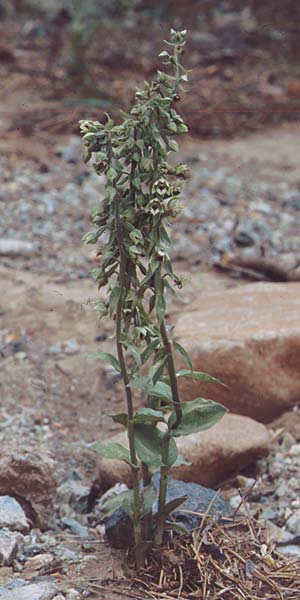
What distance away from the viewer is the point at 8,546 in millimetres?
1952

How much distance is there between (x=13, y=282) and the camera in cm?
354

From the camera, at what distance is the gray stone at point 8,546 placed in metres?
1.93

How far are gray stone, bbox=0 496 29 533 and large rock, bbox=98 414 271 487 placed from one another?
1.20 ft

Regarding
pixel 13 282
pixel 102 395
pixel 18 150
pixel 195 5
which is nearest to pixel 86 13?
pixel 195 5

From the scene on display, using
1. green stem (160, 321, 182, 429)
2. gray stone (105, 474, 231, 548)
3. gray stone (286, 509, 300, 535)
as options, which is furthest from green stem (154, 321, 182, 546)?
gray stone (286, 509, 300, 535)

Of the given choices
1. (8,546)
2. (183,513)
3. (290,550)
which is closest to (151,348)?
(183,513)

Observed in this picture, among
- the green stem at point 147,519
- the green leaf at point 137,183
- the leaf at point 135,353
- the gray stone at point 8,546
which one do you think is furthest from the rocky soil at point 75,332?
the green leaf at point 137,183

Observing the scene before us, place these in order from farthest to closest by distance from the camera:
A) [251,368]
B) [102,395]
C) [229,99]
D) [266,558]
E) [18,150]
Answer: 1. [229,99]
2. [18,150]
3. [102,395]
4. [251,368]
5. [266,558]

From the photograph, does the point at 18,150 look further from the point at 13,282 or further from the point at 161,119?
the point at 161,119

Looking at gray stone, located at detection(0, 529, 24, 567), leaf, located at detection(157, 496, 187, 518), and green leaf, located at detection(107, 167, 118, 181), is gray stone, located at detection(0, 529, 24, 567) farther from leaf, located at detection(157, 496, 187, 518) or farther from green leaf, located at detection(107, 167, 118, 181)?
green leaf, located at detection(107, 167, 118, 181)

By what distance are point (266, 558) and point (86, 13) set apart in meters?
5.92

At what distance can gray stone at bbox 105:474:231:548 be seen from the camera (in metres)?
1.94

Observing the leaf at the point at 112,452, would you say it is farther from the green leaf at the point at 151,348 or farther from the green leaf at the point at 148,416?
the green leaf at the point at 151,348

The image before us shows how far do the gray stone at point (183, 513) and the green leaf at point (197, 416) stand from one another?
30 centimetres
